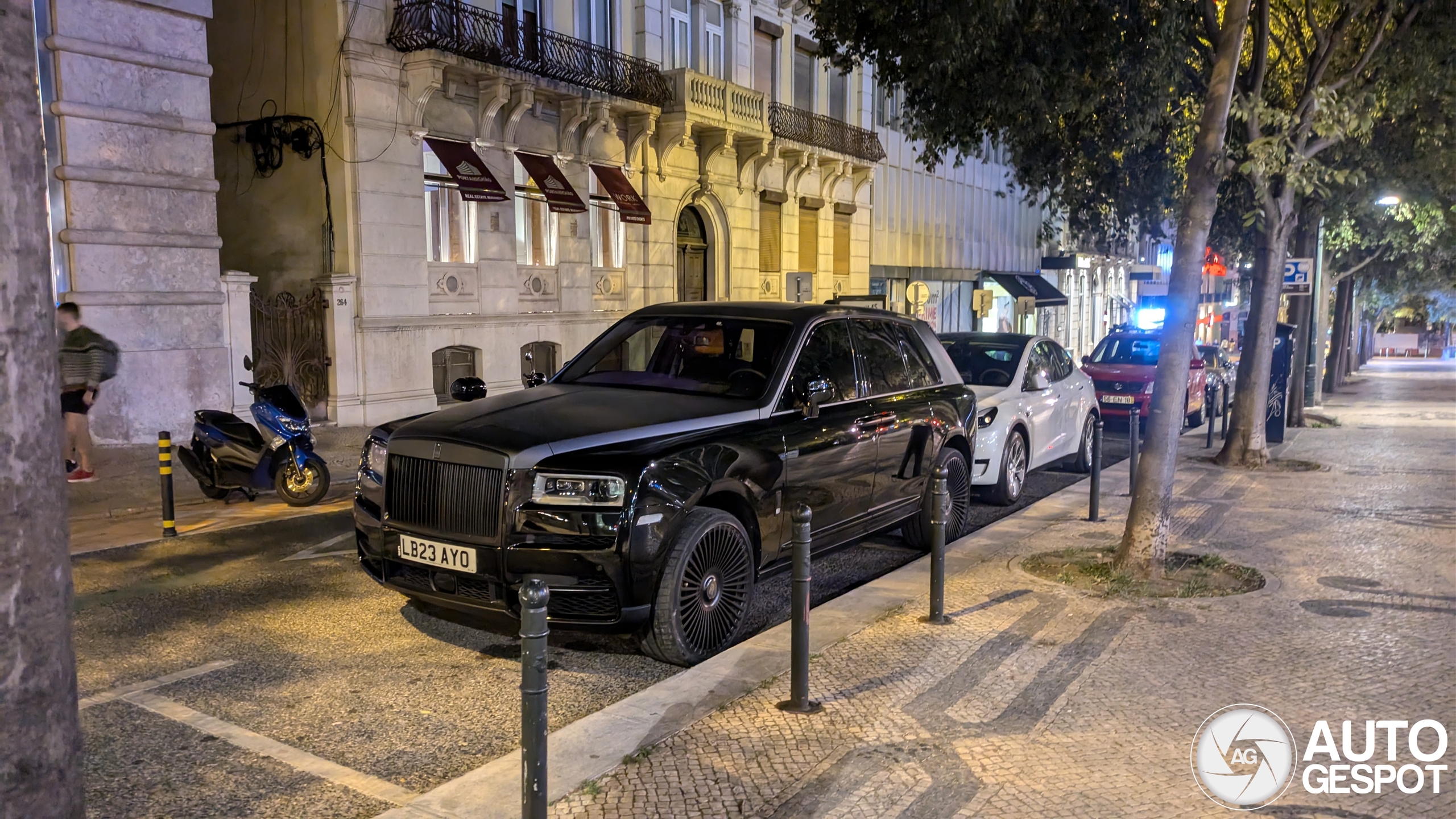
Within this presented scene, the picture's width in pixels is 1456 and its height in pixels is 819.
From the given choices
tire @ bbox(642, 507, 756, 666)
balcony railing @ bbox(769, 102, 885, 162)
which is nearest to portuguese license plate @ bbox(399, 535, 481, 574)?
tire @ bbox(642, 507, 756, 666)

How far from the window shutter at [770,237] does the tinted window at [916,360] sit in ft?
63.2

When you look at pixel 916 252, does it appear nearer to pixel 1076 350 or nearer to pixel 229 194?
pixel 1076 350

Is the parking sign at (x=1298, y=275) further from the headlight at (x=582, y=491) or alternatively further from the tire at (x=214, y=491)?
the tire at (x=214, y=491)

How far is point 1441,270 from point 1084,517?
36.4 m

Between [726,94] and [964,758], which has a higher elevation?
[726,94]

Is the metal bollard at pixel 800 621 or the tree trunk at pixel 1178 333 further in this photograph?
the tree trunk at pixel 1178 333

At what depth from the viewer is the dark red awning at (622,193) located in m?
21.6

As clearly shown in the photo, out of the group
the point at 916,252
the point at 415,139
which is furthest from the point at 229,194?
the point at 916,252

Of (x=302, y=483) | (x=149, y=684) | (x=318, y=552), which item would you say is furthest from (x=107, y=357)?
(x=149, y=684)

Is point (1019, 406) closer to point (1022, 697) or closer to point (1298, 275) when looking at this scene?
point (1022, 697)

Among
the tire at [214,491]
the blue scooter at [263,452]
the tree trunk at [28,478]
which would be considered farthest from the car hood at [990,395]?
the tree trunk at [28,478]

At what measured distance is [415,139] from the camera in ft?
59.3

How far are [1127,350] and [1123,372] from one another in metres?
1.47

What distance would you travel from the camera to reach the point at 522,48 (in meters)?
19.5
